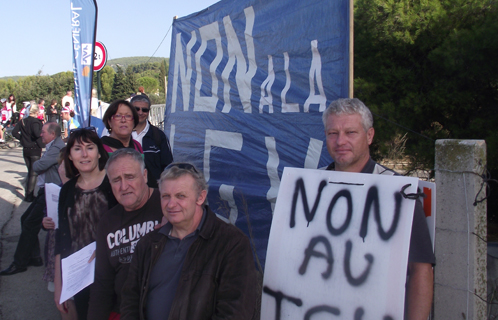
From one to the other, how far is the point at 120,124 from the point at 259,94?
132cm

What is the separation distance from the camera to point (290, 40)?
3754 millimetres

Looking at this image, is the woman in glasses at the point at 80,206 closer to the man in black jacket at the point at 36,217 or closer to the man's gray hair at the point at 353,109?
the man's gray hair at the point at 353,109

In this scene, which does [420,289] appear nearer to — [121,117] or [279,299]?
[279,299]

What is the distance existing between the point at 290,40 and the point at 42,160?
3351 millimetres

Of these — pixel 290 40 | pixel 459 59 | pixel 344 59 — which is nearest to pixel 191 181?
pixel 344 59

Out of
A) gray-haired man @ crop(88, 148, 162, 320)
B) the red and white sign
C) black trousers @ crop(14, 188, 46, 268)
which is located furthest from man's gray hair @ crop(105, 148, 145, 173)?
the red and white sign

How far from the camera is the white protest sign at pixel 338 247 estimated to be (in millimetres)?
1737

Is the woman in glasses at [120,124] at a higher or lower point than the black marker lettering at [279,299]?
higher

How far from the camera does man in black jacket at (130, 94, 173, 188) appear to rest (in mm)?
3984

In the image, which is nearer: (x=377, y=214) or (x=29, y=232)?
(x=377, y=214)

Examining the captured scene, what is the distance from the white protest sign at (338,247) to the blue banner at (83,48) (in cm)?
527

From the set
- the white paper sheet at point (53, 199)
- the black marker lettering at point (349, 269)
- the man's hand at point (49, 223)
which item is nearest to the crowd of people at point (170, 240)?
the black marker lettering at point (349, 269)

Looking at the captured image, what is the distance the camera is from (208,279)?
1.91 m

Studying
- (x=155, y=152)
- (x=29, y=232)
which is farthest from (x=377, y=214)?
(x=29, y=232)
